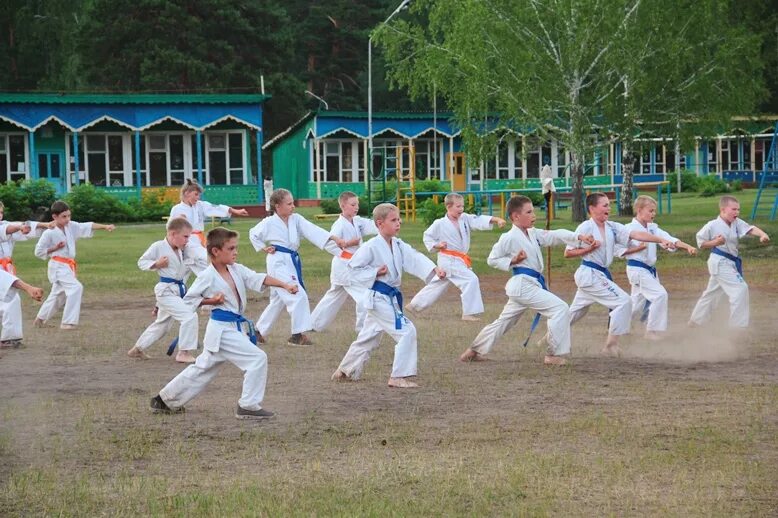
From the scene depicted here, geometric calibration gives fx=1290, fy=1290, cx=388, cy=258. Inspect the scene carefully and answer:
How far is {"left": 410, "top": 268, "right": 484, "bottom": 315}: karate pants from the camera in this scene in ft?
56.2

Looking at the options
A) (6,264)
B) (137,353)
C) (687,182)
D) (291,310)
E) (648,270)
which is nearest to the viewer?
(137,353)

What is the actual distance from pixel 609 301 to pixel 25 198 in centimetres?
3528

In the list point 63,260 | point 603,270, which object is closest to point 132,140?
point 63,260

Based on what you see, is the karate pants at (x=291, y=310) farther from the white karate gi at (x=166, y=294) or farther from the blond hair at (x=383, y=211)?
the blond hair at (x=383, y=211)

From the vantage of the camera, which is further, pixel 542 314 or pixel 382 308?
pixel 542 314

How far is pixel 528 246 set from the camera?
41.8ft

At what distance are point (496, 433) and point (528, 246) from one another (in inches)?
159

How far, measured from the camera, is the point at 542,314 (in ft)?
41.6

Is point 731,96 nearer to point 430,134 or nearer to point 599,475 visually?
point 430,134

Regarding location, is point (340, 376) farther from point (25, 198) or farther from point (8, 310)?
point (25, 198)

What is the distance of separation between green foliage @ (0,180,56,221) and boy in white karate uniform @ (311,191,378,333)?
2953cm

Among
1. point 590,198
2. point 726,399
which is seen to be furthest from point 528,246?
point 726,399

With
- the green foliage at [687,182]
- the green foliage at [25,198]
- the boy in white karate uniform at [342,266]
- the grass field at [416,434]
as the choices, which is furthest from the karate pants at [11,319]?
the green foliage at [687,182]

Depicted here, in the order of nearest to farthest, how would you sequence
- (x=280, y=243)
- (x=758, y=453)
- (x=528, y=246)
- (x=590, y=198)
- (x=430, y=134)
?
(x=758, y=453), (x=528, y=246), (x=590, y=198), (x=280, y=243), (x=430, y=134)
